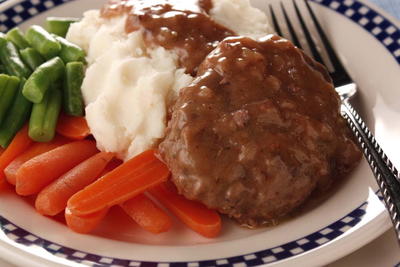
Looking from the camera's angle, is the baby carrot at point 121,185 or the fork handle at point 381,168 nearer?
the fork handle at point 381,168

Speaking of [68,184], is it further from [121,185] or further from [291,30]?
[291,30]

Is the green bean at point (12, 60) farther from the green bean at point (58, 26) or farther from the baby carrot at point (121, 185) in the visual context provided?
the baby carrot at point (121, 185)

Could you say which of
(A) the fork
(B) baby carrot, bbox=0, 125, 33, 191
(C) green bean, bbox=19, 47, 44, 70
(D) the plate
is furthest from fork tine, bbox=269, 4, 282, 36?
(B) baby carrot, bbox=0, 125, 33, 191

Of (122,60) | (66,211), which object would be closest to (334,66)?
(122,60)

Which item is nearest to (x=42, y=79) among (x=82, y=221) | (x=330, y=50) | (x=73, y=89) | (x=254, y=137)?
(x=73, y=89)

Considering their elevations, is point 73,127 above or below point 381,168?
below

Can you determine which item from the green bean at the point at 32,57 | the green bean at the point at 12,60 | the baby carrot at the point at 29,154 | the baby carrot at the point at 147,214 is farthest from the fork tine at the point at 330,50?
the green bean at the point at 12,60

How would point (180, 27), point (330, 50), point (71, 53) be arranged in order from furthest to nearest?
A: point (330, 50) → point (71, 53) → point (180, 27)

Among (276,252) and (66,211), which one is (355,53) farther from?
(66,211)
